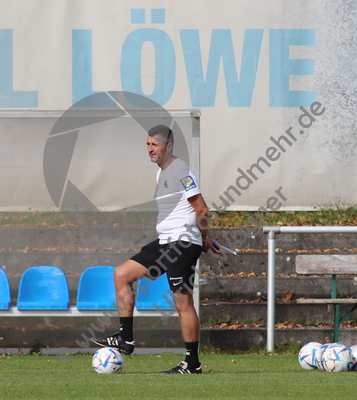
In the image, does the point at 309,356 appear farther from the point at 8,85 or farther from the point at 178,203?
the point at 8,85

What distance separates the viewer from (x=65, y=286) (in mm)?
5484

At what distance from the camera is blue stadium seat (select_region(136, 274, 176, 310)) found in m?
5.37

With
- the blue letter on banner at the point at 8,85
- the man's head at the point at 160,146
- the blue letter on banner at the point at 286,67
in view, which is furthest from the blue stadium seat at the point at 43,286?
the blue letter on banner at the point at 286,67

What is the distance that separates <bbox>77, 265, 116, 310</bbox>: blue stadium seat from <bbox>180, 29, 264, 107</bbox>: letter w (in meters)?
2.77

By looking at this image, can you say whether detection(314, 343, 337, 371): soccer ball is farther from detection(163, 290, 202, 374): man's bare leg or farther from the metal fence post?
the metal fence post

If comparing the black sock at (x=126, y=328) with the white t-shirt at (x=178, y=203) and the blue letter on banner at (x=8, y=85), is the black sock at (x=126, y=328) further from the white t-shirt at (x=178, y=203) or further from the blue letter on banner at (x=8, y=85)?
the blue letter on banner at (x=8, y=85)

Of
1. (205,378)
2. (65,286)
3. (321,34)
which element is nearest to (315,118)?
(321,34)

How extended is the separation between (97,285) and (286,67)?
3.89 meters

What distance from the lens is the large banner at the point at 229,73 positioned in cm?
707

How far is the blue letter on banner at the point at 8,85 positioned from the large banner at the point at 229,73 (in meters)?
0.01

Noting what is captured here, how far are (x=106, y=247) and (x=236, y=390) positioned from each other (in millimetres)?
2799

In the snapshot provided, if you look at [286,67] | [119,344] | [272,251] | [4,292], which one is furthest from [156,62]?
[119,344]

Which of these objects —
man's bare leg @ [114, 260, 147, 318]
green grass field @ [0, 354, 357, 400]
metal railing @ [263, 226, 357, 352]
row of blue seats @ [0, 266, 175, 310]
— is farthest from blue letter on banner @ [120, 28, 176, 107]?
green grass field @ [0, 354, 357, 400]

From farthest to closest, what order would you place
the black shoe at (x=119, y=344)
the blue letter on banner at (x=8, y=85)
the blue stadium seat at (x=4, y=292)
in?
the blue letter on banner at (x=8, y=85)
the blue stadium seat at (x=4, y=292)
the black shoe at (x=119, y=344)
